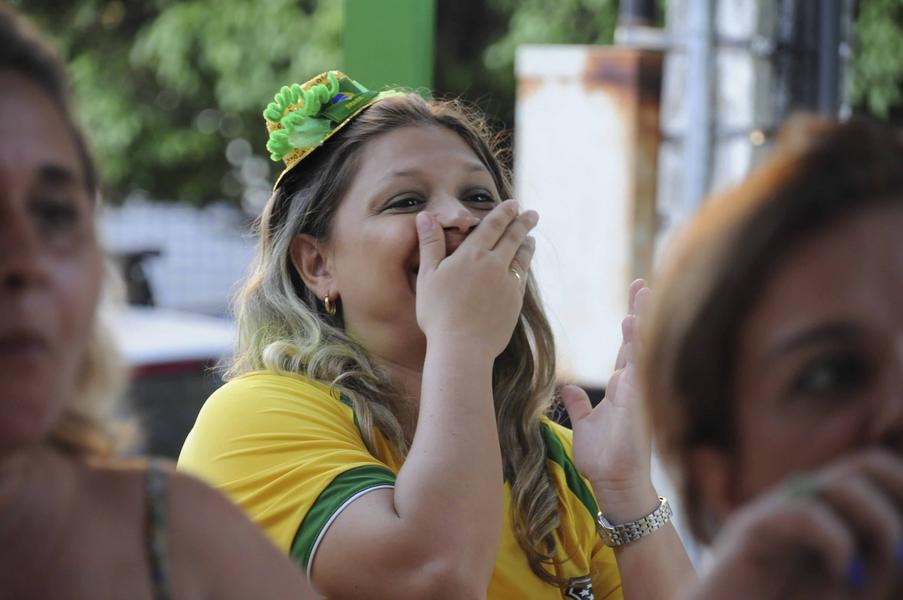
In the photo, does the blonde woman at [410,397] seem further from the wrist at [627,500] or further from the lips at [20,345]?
the lips at [20,345]

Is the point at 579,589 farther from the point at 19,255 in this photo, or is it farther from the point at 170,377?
the point at 170,377

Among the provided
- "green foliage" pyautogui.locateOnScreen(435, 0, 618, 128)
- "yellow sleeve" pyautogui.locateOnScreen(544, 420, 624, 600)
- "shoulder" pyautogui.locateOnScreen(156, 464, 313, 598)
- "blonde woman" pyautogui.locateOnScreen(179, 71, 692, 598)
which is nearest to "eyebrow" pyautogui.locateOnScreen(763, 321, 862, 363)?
"shoulder" pyautogui.locateOnScreen(156, 464, 313, 598)

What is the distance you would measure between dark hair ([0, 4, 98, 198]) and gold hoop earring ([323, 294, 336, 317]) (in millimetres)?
1066

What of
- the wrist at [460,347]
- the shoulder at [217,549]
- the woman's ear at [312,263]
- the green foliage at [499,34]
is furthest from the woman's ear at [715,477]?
the green foliage at [499,34]

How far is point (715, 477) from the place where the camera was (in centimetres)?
93

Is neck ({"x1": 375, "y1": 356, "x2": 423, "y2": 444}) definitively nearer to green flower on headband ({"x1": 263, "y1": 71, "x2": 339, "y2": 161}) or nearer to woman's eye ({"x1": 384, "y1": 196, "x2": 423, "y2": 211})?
woman's eye ({"x1": 384, "y1": 196, "x2": 423, "y2": 211})

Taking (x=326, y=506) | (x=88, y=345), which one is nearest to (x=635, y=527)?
(x=326, y=506)

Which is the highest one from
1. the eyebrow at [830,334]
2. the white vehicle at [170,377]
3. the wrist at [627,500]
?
the eyebrow at [830,334]

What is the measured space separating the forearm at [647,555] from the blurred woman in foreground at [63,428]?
87 centimetres

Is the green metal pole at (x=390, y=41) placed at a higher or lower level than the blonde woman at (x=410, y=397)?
higher

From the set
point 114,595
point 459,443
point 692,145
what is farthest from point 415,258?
point 692,145

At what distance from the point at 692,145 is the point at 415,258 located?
89.3 inches

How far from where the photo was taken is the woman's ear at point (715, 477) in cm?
92

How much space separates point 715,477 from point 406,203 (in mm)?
1168
